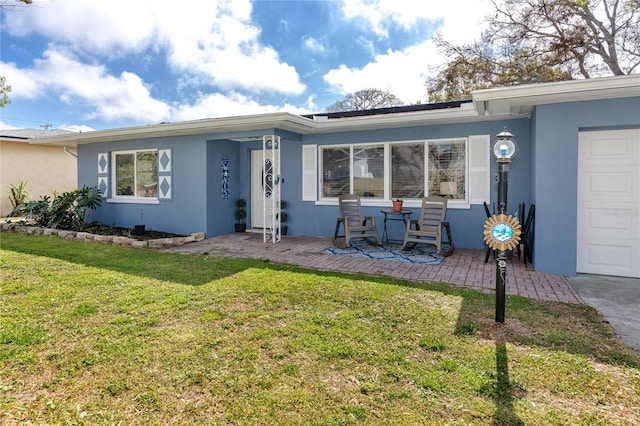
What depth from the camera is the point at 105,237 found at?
7.64 meters

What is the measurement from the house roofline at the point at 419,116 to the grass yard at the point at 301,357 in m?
2.61

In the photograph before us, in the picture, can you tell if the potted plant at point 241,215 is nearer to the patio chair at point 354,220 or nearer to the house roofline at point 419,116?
the house roofline at point 419,116

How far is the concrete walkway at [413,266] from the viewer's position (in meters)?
4.37

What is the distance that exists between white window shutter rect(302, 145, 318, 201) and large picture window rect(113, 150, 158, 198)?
3.73 meters

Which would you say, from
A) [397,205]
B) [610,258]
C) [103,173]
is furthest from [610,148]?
[103,173]

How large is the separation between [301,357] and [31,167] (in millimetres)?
14951

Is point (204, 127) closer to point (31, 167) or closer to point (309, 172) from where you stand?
point (309, 172)

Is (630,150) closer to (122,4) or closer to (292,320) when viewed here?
(292,320)

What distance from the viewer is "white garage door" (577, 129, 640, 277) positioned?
15.8ft

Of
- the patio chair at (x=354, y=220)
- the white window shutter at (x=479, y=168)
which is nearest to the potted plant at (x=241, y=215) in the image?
the patio chair at (x=354, y=220)

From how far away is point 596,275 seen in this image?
5.01 metres

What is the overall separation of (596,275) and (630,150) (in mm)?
1685

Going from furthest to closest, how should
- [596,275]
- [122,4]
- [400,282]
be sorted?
1. [122,4]
2. [596,275]
3. [400,282]

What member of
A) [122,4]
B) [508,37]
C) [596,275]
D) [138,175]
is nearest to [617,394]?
[596,275]
